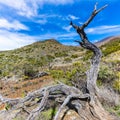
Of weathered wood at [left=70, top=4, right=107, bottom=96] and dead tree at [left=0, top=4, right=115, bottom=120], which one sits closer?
dead tree at [left=0, top=4, right=115, bottom=120]

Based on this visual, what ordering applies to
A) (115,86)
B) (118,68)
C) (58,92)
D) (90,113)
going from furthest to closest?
(118,68), (115,86), (58,92), (90,113)

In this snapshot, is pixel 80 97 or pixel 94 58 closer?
pixel 80 97

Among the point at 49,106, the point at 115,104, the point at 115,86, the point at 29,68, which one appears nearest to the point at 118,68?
the point at 115,86

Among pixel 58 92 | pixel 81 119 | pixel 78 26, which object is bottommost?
pixel 81 119

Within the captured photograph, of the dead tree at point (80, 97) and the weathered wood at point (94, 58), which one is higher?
the weathered wood at point (94, 58)

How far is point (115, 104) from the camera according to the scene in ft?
32.4

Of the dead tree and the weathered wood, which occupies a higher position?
the weathered wood

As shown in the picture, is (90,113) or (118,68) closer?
(90,113)

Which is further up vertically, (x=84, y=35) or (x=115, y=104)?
(x=84, y=35)

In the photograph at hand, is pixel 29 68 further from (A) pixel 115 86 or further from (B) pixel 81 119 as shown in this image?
(B) pixel 81 119

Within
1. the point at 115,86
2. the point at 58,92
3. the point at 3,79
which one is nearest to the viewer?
the point at 58,92

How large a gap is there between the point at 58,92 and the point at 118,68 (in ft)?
24.5

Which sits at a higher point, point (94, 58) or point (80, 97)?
point (94, 58)

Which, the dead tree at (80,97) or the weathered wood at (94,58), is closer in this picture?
the dead tree at (80,97)
